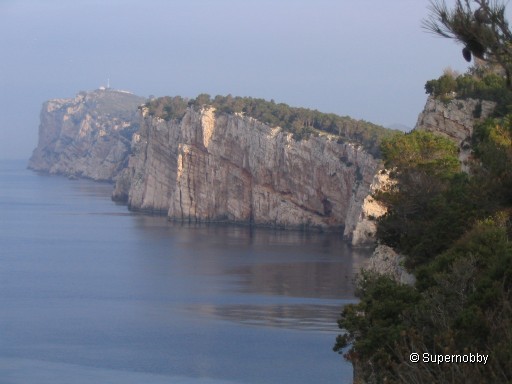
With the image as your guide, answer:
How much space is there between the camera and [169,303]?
44.6 m

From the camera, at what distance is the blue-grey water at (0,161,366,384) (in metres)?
31.8

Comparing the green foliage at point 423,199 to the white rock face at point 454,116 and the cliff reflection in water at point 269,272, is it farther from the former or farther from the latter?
the cliff reflection in water at point 269,272

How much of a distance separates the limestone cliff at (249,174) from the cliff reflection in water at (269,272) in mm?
3019

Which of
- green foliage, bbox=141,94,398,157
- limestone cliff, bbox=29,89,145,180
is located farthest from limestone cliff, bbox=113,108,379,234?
limestone cliff, bbox=29,89,145,180

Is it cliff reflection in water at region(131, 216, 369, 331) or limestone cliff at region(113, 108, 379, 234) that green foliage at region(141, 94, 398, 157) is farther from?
cliff reflection in water at region(131, 216, 369, 331)

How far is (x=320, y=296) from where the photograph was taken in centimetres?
4506

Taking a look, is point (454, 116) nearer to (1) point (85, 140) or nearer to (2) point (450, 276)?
(2) point (450, 276)

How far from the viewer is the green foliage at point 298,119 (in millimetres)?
79750

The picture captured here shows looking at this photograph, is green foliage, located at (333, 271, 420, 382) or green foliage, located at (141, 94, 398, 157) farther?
green foliage, located at (141, 94, 398, 157)

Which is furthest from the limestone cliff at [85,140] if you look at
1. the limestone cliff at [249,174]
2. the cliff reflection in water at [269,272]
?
the cliff reflection in water at [269,272]

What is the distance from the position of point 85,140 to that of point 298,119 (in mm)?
92210

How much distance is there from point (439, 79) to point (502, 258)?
30.7 m

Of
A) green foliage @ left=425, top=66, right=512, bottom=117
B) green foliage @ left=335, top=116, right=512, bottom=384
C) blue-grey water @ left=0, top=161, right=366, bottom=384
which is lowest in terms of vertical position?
blue-grey water @ left=0, top=161, right=366, bottom=384

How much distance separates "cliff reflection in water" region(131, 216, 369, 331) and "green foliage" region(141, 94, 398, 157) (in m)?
7.97
